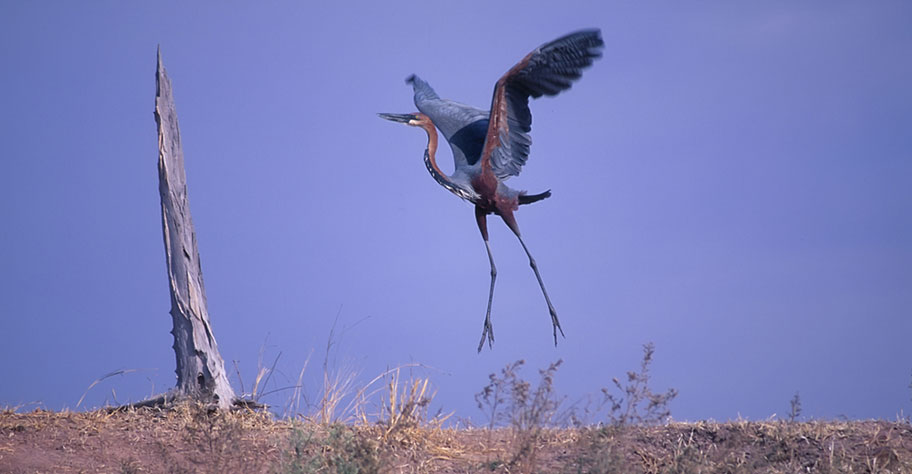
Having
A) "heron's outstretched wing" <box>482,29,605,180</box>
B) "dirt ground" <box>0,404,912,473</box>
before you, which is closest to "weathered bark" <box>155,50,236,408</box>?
"dirt ground" <box>0,404,912,473</box>

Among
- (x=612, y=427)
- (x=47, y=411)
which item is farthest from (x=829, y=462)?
(x=47, y=411)

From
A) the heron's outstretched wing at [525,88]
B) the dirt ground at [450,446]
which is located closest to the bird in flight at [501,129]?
the heron's outstretched wing at [525,88]

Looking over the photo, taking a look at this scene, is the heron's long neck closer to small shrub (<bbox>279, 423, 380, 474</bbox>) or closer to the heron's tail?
the heron's tail

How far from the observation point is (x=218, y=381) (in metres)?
6.05

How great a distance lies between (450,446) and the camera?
A: 502cm

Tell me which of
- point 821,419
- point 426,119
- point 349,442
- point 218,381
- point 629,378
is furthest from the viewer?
point 426,119

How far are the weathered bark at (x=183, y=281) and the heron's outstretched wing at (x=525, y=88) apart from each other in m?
2.37

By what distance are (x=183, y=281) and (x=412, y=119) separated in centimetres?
224

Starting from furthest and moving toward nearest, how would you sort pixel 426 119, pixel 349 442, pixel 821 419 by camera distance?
pixel 426 119 < pixel 821 419 < pixel 349 442

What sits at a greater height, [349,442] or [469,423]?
[469,423]

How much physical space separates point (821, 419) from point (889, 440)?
1.68 ft

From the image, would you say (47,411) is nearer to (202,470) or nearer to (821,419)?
(202,470)

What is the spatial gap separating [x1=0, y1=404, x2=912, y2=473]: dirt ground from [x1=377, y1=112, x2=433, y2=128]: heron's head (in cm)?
262

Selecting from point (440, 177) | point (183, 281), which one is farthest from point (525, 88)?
point (183, 281)
